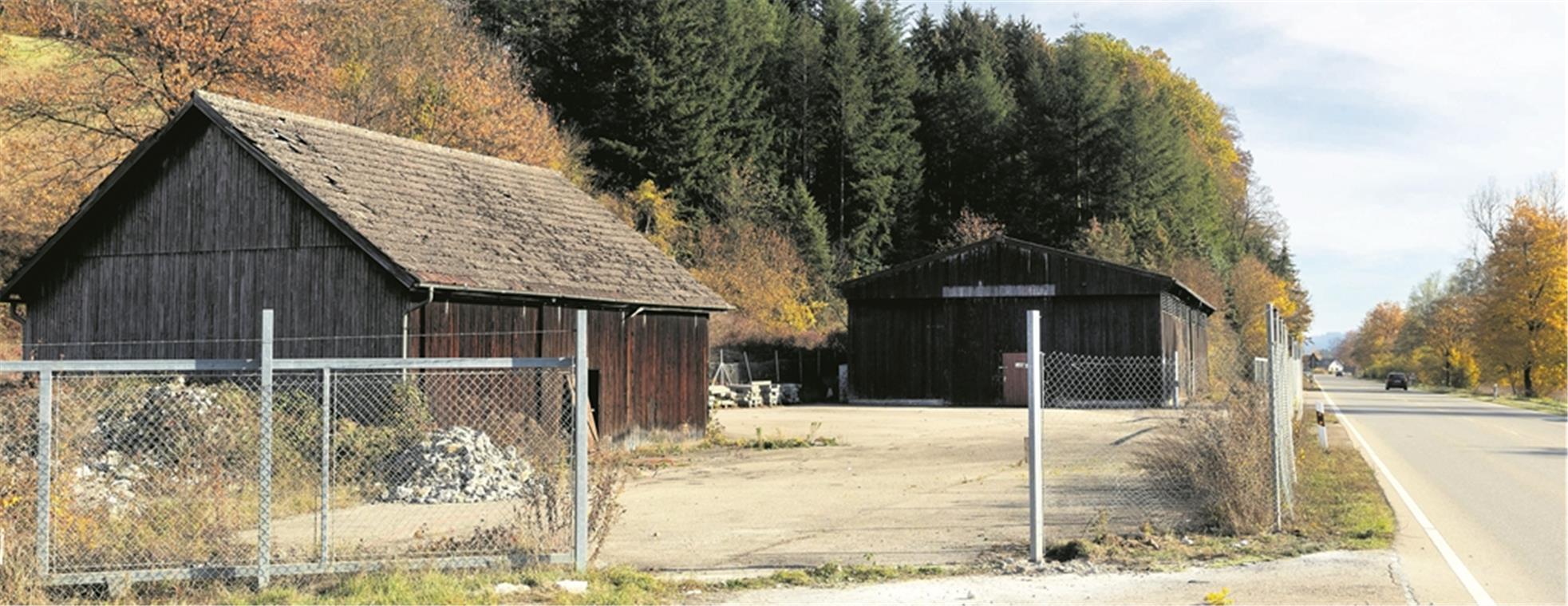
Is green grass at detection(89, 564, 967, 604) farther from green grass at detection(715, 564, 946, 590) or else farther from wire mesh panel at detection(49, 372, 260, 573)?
wire mesh panel at detection(49, 372, 260, 573)

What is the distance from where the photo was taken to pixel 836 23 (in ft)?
249

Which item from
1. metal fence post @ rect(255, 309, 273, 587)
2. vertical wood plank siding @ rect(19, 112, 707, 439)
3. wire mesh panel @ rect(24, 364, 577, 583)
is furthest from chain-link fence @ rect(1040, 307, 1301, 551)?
vertical wood plank siding @ rect(19, 112, 707, 439)

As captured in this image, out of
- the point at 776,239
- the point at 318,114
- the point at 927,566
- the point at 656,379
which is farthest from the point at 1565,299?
the point at 927,566

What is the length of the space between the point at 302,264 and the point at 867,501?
1049 centimetres

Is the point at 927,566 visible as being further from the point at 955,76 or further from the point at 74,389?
the point at 955,76

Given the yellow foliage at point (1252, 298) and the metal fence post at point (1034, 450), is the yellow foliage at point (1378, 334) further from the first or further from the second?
the metal fence post at point (1034, 450)

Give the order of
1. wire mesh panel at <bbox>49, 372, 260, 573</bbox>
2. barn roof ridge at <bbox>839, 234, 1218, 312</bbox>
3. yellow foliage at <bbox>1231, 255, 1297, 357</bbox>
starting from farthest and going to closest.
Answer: yellow foliage at <bbox>1231, 255, 1297, 357</bbox>, barn roof ridge at <bbox>839, 234, 1218, 312</bbox>, wire mesh panel at <bbox>49, 372, 260, 573</bbox>

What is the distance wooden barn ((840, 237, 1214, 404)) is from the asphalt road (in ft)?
37.1

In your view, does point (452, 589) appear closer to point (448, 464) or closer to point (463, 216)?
point (448, 464)

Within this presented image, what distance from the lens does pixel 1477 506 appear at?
15.6 m

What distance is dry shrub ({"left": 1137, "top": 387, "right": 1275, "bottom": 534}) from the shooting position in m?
12.7

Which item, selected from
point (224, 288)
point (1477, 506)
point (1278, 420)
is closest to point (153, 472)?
point (224, 288)

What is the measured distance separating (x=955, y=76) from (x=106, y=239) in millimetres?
63978

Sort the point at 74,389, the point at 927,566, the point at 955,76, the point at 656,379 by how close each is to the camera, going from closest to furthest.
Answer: the point at 927,566 → the point at 74,389 → the point at 656,379 → the point at 955,76
